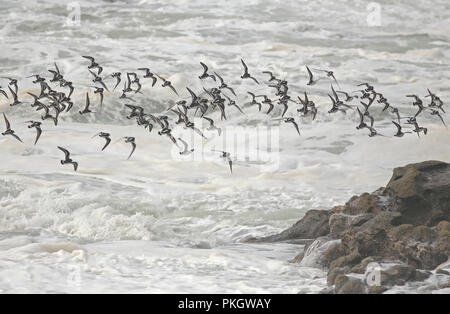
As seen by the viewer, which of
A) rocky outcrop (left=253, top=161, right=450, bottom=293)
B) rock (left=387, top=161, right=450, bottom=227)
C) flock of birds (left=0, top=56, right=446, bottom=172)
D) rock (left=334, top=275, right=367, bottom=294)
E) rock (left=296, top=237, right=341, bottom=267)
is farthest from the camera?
flock of birds (left=0, top=56, right=446, bottom=172)

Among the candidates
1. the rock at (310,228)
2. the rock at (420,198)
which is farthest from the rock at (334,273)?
the rock at (310,228)

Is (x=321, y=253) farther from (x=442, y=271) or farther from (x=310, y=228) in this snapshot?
(x=442, y=271)

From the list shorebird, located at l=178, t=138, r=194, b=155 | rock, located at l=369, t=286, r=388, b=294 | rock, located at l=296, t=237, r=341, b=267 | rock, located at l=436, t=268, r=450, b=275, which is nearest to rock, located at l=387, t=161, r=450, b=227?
rock, located at l=296, t=237, r=341, b=267

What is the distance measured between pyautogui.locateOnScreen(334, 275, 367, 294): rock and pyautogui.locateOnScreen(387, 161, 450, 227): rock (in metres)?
2.72

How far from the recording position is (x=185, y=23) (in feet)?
146

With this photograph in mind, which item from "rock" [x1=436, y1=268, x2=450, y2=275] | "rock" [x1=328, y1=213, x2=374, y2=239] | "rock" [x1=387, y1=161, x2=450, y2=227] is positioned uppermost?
"rock" [x1=387, y1=161, x2=450, y2=227]

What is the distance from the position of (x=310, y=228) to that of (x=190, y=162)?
30.2 ft

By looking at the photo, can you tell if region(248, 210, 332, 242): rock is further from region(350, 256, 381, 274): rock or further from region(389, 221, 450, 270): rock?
region(350, 256, 381, 274): rock

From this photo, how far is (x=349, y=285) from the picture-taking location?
14.3 metres

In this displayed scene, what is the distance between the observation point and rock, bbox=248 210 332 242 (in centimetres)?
1778

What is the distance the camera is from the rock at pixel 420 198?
1681cm

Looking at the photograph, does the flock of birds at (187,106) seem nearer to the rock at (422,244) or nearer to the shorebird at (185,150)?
the shorebird at (185,150)

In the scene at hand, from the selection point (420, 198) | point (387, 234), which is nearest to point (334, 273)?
point (387, 234)

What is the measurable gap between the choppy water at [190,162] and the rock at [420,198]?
7.00 feet
